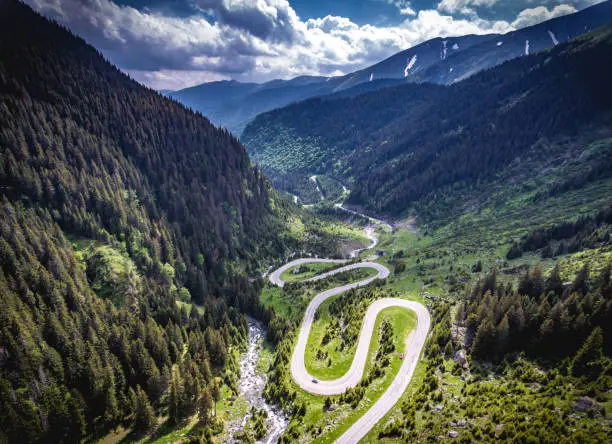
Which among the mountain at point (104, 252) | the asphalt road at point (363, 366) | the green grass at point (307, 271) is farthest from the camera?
the green grass at point (307, 271)

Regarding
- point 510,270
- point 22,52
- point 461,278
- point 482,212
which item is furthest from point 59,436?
point 482,212

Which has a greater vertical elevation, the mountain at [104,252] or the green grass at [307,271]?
the mountain at [104,252]

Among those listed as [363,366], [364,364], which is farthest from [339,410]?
[364,364]

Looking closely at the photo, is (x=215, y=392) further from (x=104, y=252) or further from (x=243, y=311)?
(x=104, y=252)

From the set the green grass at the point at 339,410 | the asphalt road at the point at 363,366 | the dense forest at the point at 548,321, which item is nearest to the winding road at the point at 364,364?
the asphalt road at the point at 363,366

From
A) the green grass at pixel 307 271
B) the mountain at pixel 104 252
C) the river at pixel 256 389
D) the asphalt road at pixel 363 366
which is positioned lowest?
the river at pixel 256 389

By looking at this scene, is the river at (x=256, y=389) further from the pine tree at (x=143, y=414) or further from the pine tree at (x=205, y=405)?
the pine tree at (x=143, y=414)

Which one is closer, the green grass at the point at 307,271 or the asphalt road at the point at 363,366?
the asphalt road at the point at 363,366

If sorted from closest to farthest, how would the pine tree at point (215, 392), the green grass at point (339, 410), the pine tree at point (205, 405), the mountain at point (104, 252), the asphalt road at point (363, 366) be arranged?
the green grass at point (339, 410) < the asphalt road at point (363, 366) < the pine tree at point (205, 405) < the mountain at point (104, 252) < the pine tree at point (215, 392)

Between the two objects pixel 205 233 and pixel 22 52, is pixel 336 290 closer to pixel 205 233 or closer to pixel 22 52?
pixel 205 233
